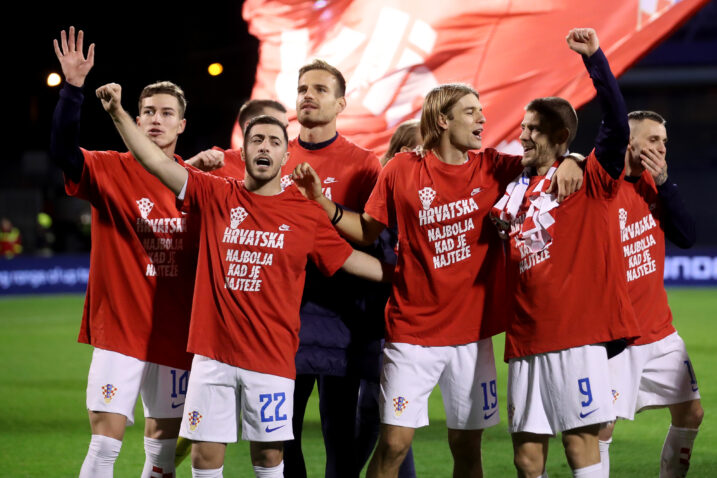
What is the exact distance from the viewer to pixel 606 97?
4023 millimetres

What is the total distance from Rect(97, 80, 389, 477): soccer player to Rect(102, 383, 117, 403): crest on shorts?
46 cm

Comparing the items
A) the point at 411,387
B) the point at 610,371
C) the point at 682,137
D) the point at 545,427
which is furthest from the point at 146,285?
the point at 682,137

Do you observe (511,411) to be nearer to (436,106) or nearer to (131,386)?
(436,106)

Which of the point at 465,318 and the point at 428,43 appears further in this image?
the point at 428,43

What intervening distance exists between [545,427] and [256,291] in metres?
1.34

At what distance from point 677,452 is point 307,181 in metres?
2.29

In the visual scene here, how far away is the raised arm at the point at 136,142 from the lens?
4090mm

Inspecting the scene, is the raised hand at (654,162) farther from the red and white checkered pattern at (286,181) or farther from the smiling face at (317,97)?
the red and white checkered pattern at (286,181)

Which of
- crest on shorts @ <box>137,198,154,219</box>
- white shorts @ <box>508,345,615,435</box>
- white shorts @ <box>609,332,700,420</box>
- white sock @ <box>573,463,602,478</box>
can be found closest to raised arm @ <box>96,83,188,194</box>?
crest on shorts @ <box>137,198,154,219</box>

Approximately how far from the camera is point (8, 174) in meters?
27.9

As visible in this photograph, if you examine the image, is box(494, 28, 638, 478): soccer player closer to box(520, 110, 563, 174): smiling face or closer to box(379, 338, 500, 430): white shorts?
box(520, 110, 563, 174): smiling face

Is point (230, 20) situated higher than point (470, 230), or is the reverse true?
point (230, 20)

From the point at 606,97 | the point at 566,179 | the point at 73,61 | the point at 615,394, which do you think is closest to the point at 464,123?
the point at 566,179

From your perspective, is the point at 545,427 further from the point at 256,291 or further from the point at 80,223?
the point at 80,223
